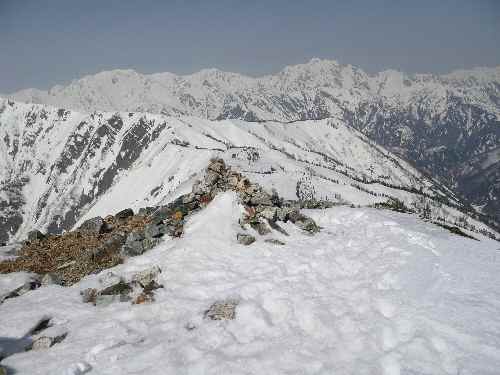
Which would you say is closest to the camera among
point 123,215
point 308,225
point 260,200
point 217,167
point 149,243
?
point 149,243

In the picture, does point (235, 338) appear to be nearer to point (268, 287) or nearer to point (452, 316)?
point (268, 287)

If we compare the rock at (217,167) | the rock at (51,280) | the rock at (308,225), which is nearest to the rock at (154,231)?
the rock at (51,280)

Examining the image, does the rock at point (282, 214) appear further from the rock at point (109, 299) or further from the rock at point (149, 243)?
the rock at point (109, 299)

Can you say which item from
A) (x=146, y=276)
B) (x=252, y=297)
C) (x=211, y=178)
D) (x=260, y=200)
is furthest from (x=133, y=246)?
(x=211, y=178)

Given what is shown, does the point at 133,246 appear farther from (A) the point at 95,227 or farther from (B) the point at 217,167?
(B) the point at 217,167

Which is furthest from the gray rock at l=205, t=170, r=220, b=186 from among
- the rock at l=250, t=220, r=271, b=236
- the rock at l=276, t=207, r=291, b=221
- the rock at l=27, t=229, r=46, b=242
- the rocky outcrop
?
the rock at l=27, t=229, r=46, b=242

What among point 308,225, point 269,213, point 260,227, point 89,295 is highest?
point 269,213

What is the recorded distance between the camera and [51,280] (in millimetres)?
22578

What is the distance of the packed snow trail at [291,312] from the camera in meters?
14.2

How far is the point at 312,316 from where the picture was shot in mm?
16969

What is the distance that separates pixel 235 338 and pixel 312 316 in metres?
3.28

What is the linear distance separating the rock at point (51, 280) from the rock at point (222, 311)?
385 inches

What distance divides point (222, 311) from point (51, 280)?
1082 centimetres

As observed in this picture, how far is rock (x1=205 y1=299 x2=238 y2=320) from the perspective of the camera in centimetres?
1725
